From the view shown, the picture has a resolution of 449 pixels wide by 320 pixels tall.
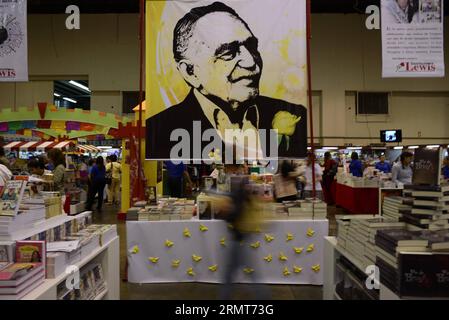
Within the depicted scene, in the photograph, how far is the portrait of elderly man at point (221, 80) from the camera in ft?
16.0

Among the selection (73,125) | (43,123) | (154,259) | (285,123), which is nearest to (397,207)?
(285,123)

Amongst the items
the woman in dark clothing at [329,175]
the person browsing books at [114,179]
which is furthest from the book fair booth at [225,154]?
the person browsing books at [114,179]

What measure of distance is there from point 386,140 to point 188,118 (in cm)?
1031

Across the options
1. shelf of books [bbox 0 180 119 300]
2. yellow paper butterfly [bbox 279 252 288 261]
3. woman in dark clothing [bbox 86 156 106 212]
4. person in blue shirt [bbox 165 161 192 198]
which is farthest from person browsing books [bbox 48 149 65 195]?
yellow paper butterfly [bbox 279 252 288 261]

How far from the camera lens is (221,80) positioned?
4.91 meters

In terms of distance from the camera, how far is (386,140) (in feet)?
43.9

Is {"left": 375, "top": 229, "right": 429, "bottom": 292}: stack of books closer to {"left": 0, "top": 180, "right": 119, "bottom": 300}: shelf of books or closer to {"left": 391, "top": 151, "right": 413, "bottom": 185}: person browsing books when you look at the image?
{"left": 0, "top": 180, "right": 119, "bottom": 300}: shelf of books

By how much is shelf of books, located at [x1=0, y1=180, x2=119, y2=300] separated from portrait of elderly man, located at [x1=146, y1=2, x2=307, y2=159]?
177 centimetres

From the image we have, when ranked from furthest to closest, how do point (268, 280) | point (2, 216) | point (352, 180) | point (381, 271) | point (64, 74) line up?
1. point (64, 74)
2. point (352, 180)
3. point (268, 280)
4. point (2, 216)
5. point (381, 271)

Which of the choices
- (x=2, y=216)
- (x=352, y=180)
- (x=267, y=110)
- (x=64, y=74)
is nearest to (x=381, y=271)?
(x=2, y=216)

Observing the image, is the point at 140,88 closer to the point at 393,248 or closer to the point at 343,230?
the point at 343,230

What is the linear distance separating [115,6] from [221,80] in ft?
43.4

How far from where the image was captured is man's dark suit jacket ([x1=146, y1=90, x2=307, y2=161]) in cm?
488
